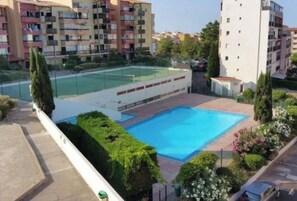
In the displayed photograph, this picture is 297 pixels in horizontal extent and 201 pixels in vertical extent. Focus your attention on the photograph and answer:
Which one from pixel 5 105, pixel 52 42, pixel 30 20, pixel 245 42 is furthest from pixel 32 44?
pixel 5 105

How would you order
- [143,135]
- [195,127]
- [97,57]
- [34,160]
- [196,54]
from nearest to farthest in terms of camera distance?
[34,160] → [143,135] → [195,127] → [97,57] → [196,54]

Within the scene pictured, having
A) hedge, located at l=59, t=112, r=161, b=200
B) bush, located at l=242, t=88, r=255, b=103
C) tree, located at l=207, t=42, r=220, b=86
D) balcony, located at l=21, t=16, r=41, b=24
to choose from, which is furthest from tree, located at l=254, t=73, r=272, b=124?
balcony, located at l=21, t=16, r=41, b=24

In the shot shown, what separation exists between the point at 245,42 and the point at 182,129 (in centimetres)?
2055

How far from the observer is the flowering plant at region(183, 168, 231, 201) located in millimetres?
13438

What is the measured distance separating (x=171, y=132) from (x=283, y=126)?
917 centimetres

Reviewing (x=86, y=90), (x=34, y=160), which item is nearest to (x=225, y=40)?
(x=86, y=90)

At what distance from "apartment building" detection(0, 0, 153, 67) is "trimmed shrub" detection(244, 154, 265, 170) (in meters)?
38.9

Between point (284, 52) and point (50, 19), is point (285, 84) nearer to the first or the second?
point (284, 52)

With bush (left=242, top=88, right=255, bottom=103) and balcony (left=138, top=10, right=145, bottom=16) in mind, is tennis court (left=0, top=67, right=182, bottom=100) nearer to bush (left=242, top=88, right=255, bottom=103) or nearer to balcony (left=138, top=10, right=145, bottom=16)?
bush (left=242, top=88, right=255, bottom=103)

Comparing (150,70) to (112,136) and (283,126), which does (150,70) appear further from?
(112,136)

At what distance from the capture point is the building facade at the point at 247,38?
1618 inches

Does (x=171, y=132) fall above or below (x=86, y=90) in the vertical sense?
below

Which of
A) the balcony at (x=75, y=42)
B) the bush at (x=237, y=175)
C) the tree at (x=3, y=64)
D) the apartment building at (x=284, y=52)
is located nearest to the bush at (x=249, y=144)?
the bush at (x=237, y=175)

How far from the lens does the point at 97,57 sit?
55938 mm
